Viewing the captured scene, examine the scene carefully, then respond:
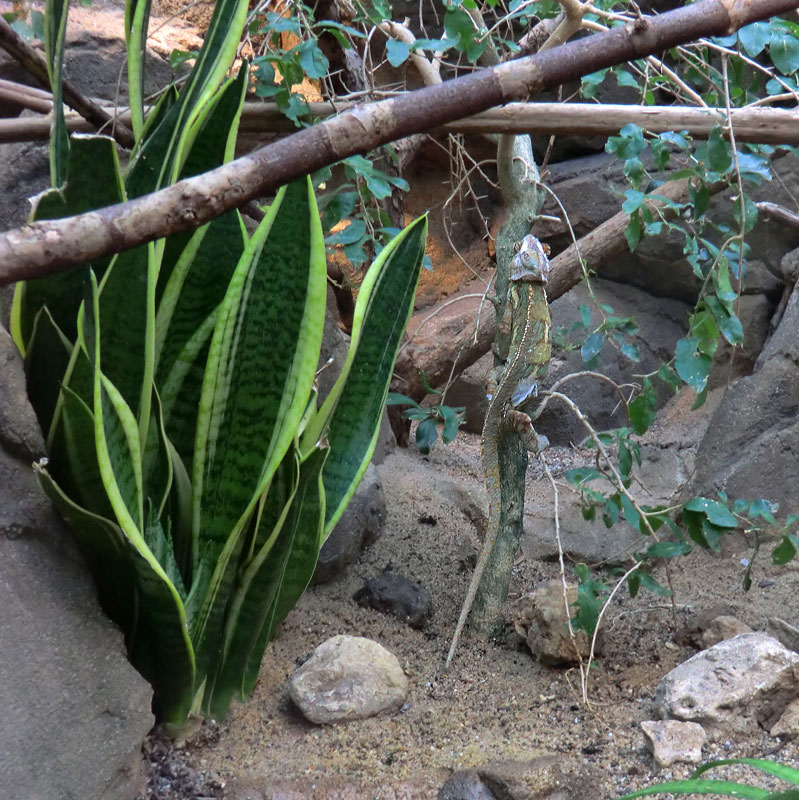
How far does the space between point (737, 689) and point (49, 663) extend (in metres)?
1.32

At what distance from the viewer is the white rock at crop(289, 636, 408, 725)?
1.78 m

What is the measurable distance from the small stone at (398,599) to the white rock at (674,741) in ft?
2.58

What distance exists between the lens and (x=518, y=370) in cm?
242

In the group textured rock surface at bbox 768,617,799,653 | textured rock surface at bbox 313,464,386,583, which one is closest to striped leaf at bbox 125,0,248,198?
textured rock surface at bbox 313,464,386,583

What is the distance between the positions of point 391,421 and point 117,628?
2.03 meters

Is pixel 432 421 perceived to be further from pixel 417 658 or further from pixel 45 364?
pixel 45 364

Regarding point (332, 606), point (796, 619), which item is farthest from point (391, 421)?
point (796, 619)

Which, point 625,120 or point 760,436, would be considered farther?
point 760,436

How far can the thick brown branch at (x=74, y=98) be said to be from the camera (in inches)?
77.7

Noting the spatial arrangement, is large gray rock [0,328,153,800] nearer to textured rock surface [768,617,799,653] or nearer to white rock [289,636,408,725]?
white rock [289,636,408,725]

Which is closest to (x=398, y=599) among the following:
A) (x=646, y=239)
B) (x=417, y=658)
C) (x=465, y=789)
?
(x=417, y=658)

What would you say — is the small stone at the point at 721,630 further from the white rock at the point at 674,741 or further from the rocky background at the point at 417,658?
the white rock at the point at 674,741

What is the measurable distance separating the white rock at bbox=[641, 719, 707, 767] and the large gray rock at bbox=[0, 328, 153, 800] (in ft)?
3.16

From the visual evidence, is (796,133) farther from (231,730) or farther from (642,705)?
(231,730)
